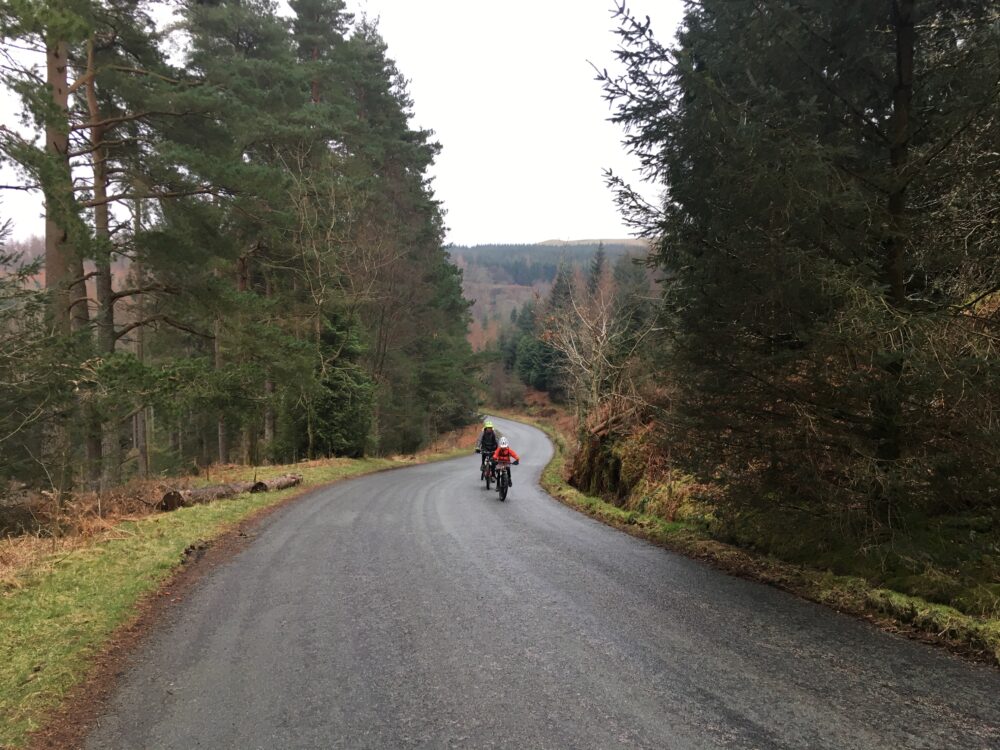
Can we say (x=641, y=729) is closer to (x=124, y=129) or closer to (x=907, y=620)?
(x=907, y=620)

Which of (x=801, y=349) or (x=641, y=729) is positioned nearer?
(x=641, y=729)

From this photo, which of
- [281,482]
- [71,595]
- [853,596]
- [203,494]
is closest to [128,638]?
[71,595]

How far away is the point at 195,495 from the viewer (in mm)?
11883

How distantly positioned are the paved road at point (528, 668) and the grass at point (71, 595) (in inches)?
19.0

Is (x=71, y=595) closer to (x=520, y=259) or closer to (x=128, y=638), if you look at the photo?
(x=128, y=638)

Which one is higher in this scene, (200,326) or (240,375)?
(200,326)

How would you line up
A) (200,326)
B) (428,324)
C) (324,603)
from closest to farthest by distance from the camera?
(324,603)
(200,326)
(428,324)

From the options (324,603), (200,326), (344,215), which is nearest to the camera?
(324,603)

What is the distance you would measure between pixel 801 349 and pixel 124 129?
14.0 metres

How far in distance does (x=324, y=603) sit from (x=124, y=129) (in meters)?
12.1

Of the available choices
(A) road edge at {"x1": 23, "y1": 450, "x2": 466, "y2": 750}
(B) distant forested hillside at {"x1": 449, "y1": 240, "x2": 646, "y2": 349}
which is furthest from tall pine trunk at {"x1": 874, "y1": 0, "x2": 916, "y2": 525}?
(B) distant forested hillside at {"x1": 449, "y1": 240, "x2": 646, "y2": 349}

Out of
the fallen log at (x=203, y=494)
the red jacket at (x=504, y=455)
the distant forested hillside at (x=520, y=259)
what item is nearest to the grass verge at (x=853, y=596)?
the red jacket at (x=504, y=455)

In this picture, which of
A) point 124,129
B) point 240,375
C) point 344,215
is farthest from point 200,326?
point 344,215

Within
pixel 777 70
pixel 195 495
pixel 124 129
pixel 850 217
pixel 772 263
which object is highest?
pixel 124 129
